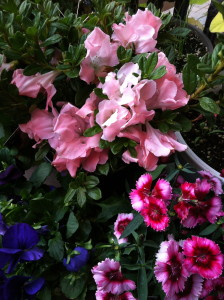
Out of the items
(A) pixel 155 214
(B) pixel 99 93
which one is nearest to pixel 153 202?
(A) pixel 155 214

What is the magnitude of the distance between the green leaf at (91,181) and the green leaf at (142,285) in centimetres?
19

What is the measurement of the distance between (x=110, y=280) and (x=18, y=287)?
17 cm

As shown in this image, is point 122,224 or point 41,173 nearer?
point 122,224

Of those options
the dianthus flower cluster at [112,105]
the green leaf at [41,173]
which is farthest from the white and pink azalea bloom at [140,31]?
the green leaf at [41,173]

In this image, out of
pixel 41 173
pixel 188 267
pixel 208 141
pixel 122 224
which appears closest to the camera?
pixel 188 267

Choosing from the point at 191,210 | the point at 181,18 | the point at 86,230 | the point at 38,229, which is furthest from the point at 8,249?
the point at 181,18

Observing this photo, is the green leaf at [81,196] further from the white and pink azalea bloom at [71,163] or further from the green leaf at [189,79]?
the green leaf at [189,79]

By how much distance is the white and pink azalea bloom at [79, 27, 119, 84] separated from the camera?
26.8 inches

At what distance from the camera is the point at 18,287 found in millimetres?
664

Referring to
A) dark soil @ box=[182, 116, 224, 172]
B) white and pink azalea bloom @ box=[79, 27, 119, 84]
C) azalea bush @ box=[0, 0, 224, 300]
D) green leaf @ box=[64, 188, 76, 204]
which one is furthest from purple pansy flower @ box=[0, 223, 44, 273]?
dark soil @ box=[182, 116, 224, 172]

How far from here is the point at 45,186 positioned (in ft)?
3.00

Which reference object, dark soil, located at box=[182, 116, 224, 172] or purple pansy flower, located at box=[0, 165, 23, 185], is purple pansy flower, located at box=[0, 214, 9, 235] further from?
dark soil, located at box=[182, 116, 224, 172]

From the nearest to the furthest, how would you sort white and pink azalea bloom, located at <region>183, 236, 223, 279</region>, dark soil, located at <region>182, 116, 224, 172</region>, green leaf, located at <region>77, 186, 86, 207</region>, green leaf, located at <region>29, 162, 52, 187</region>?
white and pink azalea bloom, located at <region>183, 236, 223, 279</region>
green leaf, located at <region>77, 186, 86, 207</region>
green leaf, located at <region>29, 162, 52, 187</region>
dark soil, located at <region>182, 116, 224, 172</region>

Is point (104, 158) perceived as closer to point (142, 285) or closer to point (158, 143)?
point (158, 143)
